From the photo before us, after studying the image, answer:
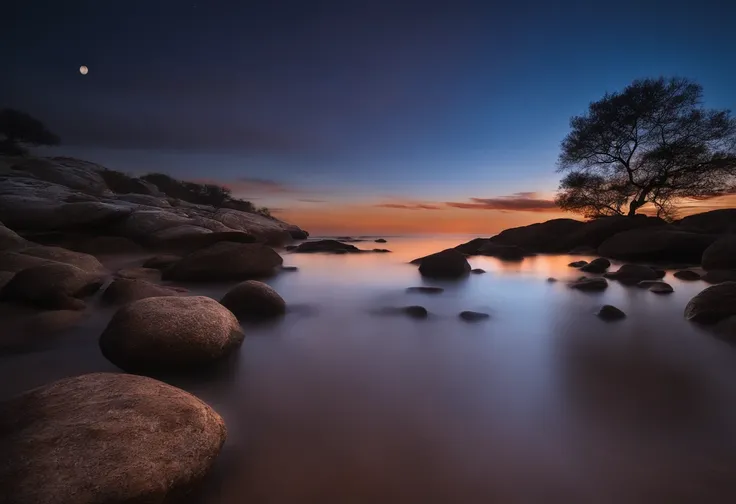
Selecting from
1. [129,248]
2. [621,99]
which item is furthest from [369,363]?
[621,99]

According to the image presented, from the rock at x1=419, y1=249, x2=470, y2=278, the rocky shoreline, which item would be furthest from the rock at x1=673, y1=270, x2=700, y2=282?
the rock at x1=419, y1=249, x2=470, y2=278

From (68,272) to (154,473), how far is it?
183 inches

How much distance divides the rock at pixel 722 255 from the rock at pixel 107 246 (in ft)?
55.4

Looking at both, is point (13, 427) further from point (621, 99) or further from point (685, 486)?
point (621, 99)

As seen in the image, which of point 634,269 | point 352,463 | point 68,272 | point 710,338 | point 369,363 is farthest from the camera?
point 634,269

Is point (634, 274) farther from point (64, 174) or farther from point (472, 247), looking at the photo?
point (64, 174)

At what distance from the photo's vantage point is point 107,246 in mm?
11680

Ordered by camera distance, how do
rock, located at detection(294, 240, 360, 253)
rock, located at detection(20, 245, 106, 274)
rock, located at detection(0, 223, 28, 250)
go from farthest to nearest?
1. rock, located at detection(294, 240, 360, 253)
2. rock, located at detection(0, 223, 28, 250)
3. rock, located at detection(20, 245, 106, 274)

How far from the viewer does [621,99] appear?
18.1 m

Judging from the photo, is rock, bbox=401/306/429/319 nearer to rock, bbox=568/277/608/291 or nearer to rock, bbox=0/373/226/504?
rock, bbox=0/373/226/504

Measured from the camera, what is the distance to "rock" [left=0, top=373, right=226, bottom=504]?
4.82 feet

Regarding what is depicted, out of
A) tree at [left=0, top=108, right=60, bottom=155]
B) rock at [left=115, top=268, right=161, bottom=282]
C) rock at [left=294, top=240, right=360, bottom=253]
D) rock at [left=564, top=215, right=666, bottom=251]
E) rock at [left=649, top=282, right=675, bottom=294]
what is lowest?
rock at [left=294, top=240, right=360, bottom=253]

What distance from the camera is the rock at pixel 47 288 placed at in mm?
4453

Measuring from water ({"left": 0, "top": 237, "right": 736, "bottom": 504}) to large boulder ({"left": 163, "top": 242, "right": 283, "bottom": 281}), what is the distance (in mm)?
3009
